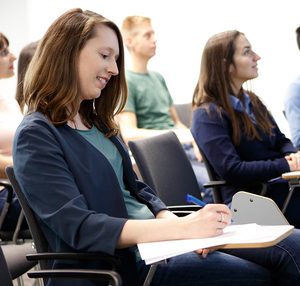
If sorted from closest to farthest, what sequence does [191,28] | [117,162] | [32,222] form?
[32,222], [117,162], [191,28]

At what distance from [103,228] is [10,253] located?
27.2 inches

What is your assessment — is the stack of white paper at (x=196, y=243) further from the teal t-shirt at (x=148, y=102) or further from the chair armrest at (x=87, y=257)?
the teal t-shirt at (x=148, y=102)

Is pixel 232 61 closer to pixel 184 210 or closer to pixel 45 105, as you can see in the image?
pixel 184 210

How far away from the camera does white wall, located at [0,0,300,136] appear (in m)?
4.14

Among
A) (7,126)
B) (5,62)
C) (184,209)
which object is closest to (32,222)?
(184,209)

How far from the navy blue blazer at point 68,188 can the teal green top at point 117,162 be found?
0.22 feet

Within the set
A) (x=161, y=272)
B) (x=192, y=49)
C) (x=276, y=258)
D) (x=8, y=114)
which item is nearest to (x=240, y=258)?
(x=276, y=258)

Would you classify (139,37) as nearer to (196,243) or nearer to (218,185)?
(218,185)

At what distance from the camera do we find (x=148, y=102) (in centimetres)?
319

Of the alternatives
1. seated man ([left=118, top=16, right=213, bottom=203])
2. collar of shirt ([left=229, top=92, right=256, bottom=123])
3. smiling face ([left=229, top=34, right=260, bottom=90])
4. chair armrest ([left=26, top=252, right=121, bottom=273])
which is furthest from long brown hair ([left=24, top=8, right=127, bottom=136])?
seated man ([left=118, top=16, right=213, bottom=203])

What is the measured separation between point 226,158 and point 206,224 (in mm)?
1014

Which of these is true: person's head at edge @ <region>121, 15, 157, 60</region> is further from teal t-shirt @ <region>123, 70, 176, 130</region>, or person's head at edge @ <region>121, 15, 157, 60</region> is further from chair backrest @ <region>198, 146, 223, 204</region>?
chair backrest @ <region>198, 146, 223, 204</region>

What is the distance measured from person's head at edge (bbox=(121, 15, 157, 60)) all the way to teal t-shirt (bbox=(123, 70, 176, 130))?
0.19m

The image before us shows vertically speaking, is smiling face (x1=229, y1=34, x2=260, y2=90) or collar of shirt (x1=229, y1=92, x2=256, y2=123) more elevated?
smiling face (x1=229, y1=34, x2=260, y2=90)
